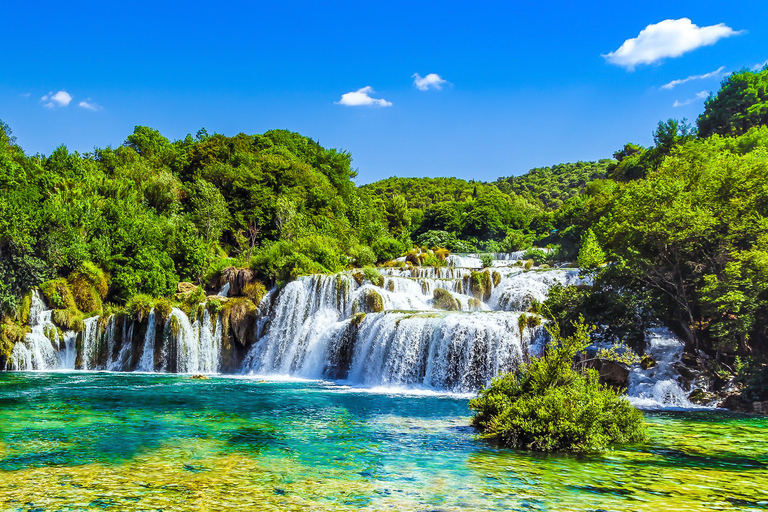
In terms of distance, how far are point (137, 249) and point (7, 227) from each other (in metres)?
6.87

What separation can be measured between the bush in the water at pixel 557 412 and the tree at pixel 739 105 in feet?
129

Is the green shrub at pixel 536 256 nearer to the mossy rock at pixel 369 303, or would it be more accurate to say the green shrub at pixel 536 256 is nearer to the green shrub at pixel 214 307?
the mossy rock at pixel 369 303


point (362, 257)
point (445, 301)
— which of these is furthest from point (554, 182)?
point (445, 301)

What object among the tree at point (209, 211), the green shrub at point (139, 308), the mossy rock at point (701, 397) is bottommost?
the mossy rock at point (701, 397)

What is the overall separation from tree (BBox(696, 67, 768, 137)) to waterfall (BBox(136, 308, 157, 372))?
43697mm

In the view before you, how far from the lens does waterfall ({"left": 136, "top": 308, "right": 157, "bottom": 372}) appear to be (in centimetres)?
2828

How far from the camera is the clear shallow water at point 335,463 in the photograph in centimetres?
747

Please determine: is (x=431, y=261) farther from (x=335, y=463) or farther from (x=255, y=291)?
(x=335, y=463)

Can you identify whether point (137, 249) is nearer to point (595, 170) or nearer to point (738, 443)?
point (738, 443)

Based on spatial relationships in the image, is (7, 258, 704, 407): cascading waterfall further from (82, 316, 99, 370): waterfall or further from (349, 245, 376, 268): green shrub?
(349, 245, 376, 268): green shrub

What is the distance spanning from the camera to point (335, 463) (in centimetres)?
955

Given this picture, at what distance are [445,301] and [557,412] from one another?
18.0m

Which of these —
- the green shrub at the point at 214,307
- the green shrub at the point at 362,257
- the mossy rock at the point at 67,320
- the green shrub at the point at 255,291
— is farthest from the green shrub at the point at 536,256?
the mossy rock at the point at 67,320

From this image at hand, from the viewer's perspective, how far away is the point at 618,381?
18.2 metres
